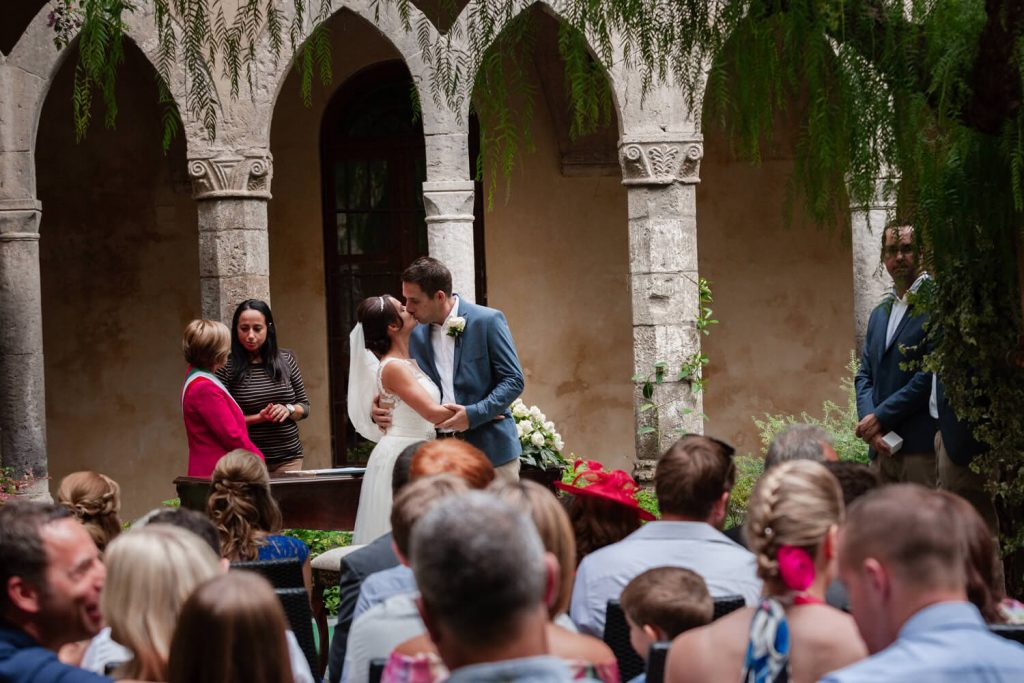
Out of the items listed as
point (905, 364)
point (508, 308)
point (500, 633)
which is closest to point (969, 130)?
point (905, 364)

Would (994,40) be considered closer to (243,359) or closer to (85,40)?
(85,40)

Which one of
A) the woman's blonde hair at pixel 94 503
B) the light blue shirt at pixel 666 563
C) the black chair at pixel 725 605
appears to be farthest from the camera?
the woman's blonde hair at pixel 94 503

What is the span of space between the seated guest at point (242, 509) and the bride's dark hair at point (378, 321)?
1521 mm

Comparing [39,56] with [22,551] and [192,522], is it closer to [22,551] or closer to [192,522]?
[192,522]

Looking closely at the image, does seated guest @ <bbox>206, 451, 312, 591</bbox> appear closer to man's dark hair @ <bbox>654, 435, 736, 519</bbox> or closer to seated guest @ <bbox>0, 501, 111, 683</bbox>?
man's dark hair @ <bbox>654, 435, 736, 519</bbox>

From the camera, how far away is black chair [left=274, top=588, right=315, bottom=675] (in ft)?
11.2

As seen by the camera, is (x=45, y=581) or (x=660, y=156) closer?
(x=45, y=581)

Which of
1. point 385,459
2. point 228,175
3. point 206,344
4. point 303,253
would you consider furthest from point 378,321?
point 303,253

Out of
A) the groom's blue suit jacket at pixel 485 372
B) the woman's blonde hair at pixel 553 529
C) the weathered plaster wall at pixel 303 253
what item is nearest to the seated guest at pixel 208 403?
the groom's blue suit jacket at pixel 485 372

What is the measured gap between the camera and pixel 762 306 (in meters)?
11.8

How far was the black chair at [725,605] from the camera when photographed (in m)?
3.01

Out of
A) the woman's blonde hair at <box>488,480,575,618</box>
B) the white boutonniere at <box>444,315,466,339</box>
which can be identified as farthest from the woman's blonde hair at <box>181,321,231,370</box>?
the woman's blonde hair at <box>488,480,575,618</box>

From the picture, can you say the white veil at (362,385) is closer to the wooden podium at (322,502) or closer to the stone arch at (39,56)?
the wooden podium at (322,502)

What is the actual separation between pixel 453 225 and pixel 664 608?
6292 mm
